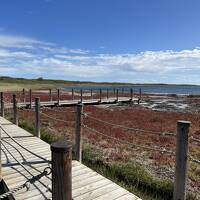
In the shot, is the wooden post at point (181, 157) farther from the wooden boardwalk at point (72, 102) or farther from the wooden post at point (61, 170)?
the wooden boardwalk at point (72, 102)

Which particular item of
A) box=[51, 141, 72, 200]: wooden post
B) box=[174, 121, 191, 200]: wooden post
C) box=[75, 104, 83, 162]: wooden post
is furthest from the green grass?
box=[51, 141, 72, 200]: wooden post

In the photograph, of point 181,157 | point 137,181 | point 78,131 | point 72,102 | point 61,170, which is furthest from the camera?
point 72,102

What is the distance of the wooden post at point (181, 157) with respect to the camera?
13.5 feet

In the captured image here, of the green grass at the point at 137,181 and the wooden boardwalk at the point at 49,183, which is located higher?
the wooden boardwalk at the point at 49,183

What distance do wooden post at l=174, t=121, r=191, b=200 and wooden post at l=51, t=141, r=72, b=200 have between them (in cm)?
217

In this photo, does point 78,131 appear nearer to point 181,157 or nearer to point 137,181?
point 137,181

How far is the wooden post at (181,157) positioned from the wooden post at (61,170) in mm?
2174

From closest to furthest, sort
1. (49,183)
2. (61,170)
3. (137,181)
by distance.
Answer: (61,170) < (49,183) < (137,181)

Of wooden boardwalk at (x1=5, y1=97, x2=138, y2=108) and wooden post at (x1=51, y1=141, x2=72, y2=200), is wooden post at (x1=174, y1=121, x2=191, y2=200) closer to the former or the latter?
wooden post at (x1=51, y1=141, x2=72, y2=200)

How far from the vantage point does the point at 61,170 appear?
259 centimetres

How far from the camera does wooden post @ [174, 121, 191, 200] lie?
412 cm

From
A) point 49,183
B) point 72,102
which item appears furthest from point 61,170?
point 72,102

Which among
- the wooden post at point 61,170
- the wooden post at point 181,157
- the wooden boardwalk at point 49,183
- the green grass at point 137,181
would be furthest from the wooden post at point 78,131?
the wooden post at point 61,170

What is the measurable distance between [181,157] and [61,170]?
7.52 ft
